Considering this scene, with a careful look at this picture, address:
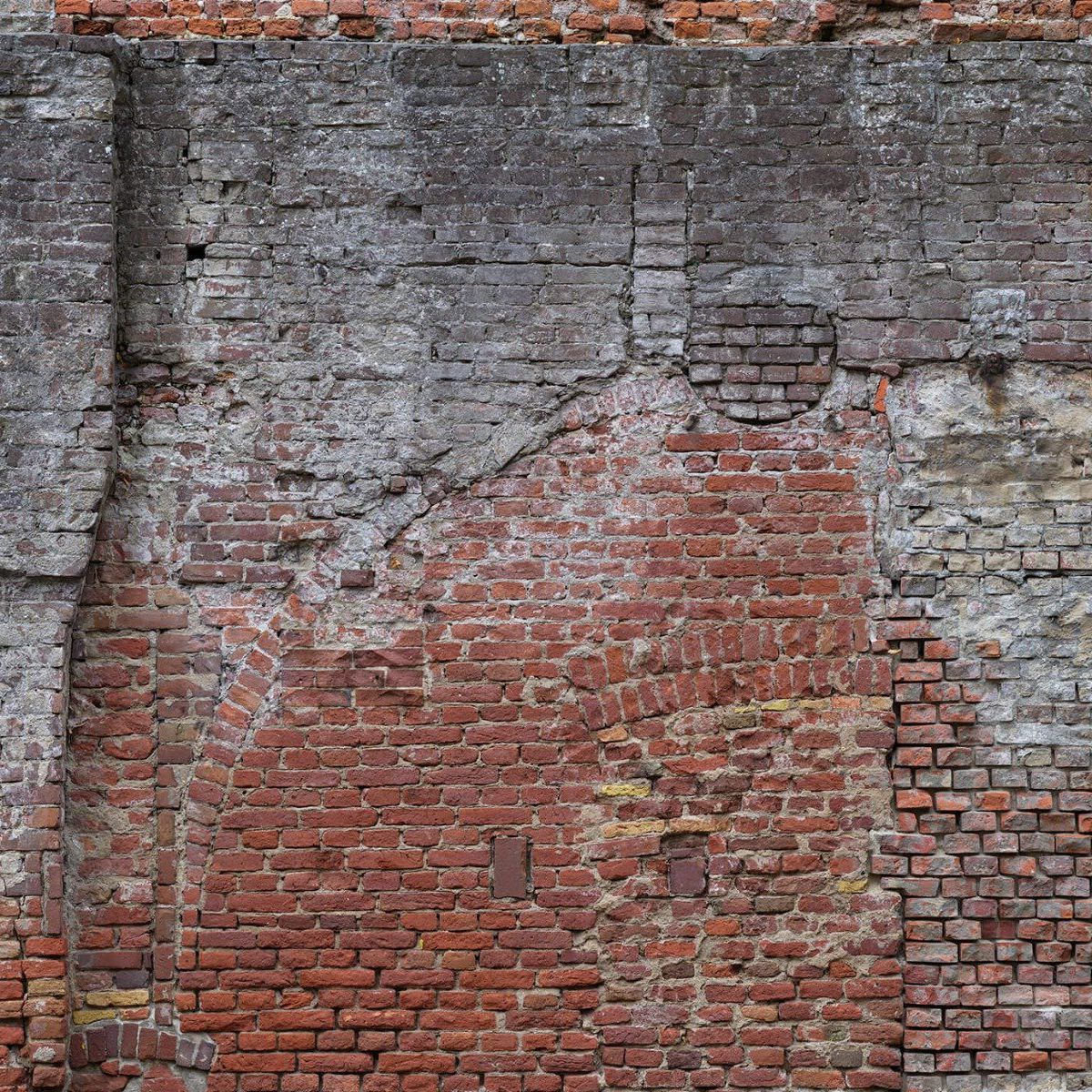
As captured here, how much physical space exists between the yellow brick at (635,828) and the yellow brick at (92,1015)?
1.63 metres

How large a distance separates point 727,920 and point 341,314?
7.55 ft

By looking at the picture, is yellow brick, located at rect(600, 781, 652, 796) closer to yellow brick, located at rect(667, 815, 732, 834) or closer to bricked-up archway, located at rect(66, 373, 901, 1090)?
bricked-up archway, located at rect(66, 373, 901, 1090)

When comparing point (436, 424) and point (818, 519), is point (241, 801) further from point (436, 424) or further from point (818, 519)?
point (818, 519)

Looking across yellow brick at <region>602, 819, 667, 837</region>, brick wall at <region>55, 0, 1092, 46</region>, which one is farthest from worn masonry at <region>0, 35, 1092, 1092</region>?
brick wall at <region>55, 0, 1092, 46</region>

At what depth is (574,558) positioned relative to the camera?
391 centimetres

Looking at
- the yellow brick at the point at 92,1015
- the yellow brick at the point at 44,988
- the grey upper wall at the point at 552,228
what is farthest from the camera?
the grey upper wall at the point at 552,228

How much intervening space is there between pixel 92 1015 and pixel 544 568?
1.98m

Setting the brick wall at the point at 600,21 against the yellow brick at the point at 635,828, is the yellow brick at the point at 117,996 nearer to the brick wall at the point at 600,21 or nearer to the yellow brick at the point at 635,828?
the yellow brick at the point at 635,828

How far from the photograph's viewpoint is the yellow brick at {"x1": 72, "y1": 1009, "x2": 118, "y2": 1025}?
12.3 feet

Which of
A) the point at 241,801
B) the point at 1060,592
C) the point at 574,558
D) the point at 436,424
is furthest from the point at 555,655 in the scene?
the point at 1060,592

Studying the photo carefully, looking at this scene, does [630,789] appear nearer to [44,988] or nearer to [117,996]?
[117,996]

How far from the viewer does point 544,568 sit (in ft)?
12.8

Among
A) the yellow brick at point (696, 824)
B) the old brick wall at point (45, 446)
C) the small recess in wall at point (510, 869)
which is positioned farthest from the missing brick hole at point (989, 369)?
the old brick wall at point (45, 446)

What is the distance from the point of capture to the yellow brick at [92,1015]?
3754mm
